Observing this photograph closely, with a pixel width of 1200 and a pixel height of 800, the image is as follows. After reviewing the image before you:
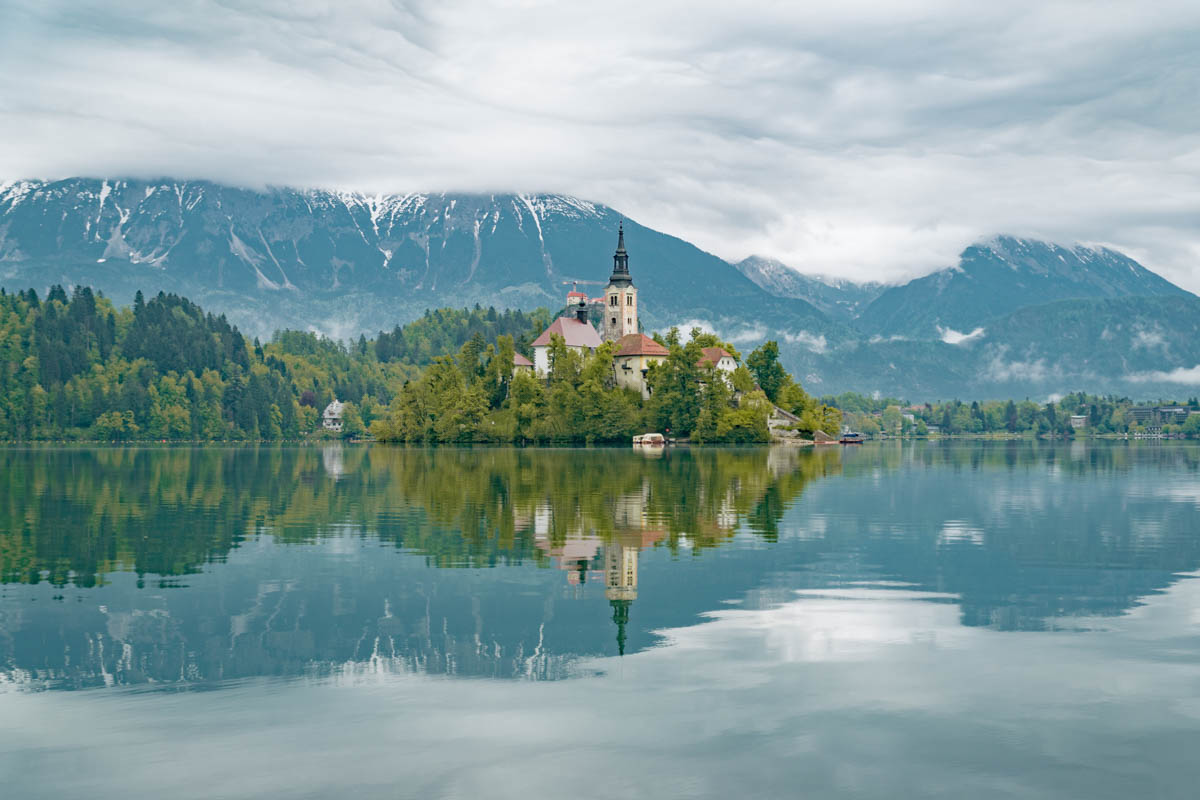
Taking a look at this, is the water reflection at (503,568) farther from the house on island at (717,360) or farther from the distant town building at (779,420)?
the house on island at (717,360)

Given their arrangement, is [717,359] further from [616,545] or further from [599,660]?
[599,660]

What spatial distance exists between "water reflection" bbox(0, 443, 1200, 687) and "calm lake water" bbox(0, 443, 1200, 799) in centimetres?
15

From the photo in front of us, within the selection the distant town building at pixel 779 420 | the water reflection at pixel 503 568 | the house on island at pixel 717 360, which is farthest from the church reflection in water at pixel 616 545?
the house on island at pixel 717 360

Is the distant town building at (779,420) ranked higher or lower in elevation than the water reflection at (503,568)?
higher

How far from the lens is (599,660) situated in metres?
21.4

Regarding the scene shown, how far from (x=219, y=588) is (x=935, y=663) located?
1736 centimetres

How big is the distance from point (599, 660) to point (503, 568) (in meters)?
11.6

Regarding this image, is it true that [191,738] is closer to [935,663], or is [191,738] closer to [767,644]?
[767,644]

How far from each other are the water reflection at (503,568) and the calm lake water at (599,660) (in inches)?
5.9

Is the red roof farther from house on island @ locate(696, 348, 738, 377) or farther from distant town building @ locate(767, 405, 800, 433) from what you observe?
distant town building @ locate(767, 405, 800, 433)

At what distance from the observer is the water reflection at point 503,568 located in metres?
22.5

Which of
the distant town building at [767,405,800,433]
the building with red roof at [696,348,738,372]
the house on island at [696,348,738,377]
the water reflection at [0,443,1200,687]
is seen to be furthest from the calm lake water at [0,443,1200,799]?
the building with red roof at [696,348,738,372]

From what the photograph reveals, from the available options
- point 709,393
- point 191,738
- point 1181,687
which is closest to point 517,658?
point 191,738

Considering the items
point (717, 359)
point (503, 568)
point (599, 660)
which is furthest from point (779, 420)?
point (599, 660)
